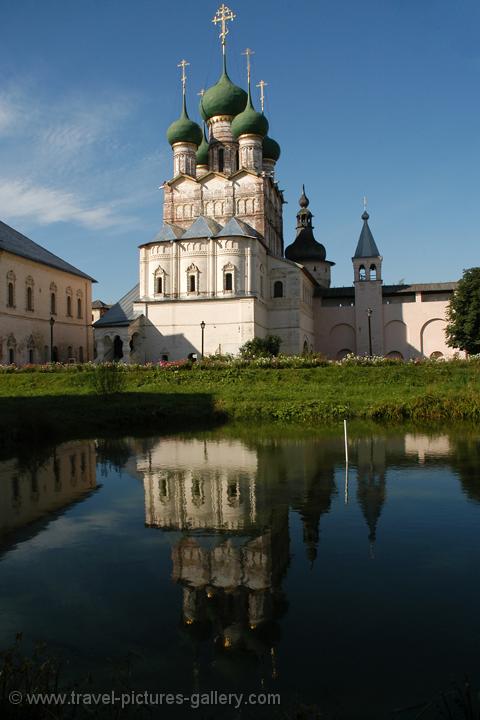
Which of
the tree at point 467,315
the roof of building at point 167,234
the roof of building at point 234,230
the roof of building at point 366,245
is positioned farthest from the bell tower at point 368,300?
the roof of building at point 167,234

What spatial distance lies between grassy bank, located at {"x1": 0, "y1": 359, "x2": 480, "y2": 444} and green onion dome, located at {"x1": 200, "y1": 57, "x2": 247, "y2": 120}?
72.4 ft

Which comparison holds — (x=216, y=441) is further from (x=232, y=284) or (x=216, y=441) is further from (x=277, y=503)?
(x=232, y=284)

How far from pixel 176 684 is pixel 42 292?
111 feet

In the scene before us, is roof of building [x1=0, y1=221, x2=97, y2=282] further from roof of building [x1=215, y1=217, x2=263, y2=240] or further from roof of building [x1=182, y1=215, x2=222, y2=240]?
roof of building [x1=215, y1=217, x2=263, y2=240]

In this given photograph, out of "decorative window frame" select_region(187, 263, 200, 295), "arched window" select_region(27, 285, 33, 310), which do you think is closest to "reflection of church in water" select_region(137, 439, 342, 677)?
"decorative window frame" select_region(187, 263, 200, 295)

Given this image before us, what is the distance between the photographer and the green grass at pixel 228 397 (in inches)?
732

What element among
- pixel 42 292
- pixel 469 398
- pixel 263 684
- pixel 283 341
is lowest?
pixel 263 684

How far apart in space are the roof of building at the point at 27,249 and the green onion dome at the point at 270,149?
1583 cm

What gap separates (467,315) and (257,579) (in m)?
33.0

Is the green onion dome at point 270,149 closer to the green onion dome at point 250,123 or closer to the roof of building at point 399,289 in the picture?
the green onion dome at point 250,123

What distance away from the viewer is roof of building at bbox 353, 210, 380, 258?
143 feet

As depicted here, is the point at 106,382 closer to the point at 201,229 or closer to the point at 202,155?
the point at 201,229

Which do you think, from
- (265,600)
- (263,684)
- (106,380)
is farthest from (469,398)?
(263,684)

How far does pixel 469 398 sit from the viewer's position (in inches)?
768
